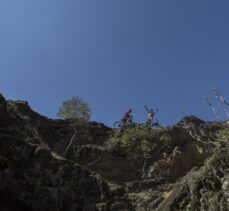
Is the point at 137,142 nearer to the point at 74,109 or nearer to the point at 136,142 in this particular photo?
the point at 136,142

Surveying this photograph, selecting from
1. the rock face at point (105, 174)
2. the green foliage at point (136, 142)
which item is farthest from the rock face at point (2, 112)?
the green foliage at point (136, 142)

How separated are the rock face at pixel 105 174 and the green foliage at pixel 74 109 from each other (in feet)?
29.5

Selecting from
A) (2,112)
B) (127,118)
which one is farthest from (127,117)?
(2,112)

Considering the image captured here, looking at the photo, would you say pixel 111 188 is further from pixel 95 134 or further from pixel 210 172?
pixel 95 134

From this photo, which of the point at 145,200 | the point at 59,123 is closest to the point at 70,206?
the point at 145,200

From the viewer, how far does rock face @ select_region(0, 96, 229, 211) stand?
11.5 metres

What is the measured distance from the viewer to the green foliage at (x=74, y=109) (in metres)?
52.6

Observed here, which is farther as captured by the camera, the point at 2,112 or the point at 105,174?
the point at 105,174

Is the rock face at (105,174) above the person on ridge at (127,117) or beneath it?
beneath

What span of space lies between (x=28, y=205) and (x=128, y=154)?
22.0 metres

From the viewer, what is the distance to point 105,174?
37.8m

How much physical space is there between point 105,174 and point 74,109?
1707 cm

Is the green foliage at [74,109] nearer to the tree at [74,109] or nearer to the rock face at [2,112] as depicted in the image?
the tree at [74,109]

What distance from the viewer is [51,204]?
18141 millimetres
